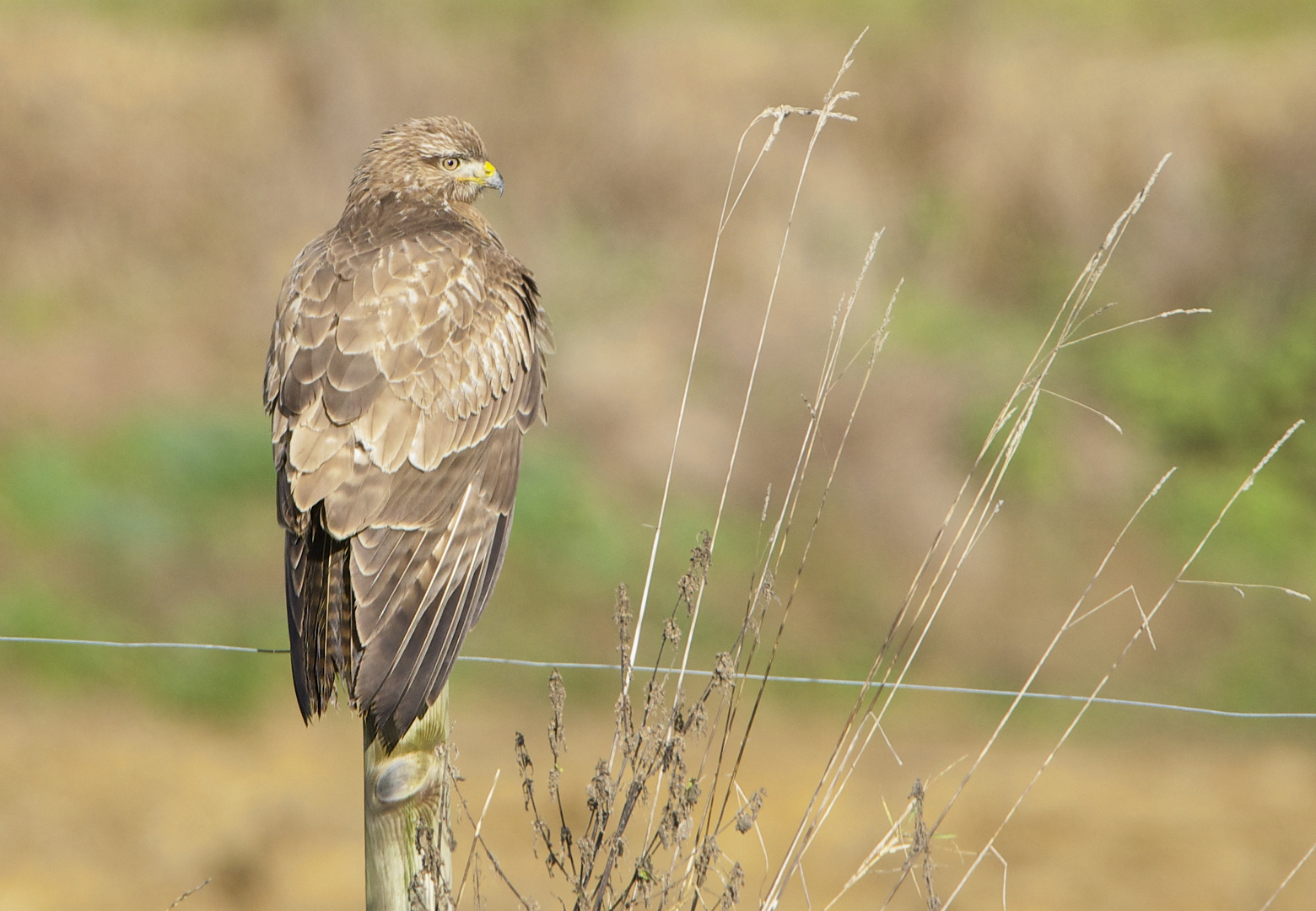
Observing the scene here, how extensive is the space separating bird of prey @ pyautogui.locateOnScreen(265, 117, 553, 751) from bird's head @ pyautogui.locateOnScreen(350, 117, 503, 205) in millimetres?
205

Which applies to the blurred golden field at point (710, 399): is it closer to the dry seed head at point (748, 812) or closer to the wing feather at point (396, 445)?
the wing feather at point (396, 445)

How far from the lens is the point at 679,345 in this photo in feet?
34.1

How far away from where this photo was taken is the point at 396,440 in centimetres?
303

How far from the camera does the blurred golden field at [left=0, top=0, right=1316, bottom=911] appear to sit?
7.56 m

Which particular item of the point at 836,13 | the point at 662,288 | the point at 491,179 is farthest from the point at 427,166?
the point at 836,13

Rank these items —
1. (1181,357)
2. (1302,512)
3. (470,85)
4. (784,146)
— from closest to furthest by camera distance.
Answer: (1302,512), (1181,357), (784,146), (470,85)

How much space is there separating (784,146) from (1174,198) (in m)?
3.70

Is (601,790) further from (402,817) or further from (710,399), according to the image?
(710,399)

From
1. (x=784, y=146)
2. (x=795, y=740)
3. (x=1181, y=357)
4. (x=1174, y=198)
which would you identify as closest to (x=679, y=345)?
(x=784, y=146)

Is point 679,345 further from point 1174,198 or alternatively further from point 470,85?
point 1174,198

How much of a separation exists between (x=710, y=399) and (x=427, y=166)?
243 inches

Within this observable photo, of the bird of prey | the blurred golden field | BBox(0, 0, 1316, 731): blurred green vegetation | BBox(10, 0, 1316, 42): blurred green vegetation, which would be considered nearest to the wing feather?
the bird of prey

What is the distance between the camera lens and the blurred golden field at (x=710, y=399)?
298 inches

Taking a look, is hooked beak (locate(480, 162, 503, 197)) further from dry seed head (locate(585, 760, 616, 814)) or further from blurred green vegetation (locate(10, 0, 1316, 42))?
blurred green vegetation (locate(10, 0, 1316, 42))
